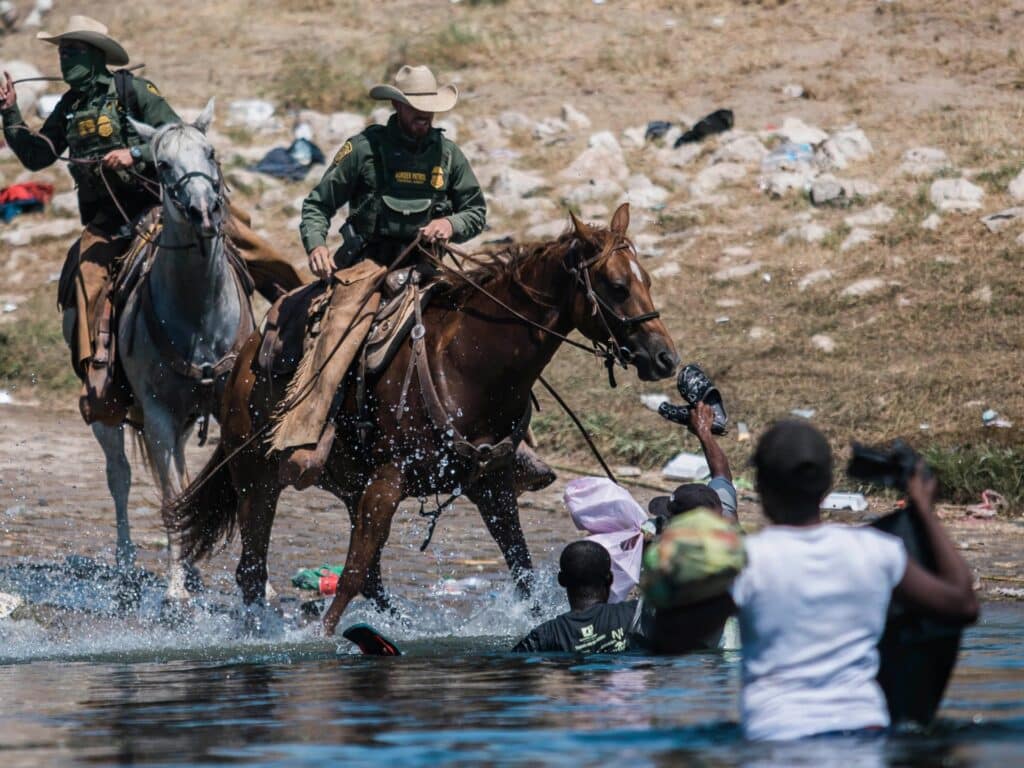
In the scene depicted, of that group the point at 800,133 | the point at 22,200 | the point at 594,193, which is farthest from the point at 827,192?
the point at 22,200

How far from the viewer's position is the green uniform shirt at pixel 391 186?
30.3ft

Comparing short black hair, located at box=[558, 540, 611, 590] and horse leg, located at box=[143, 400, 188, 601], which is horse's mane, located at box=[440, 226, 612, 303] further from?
horse leg, located at box=[143, 400, 188, 601]

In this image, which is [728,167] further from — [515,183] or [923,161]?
[515,183]

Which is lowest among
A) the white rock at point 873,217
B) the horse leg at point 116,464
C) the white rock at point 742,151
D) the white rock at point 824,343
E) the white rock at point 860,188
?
the horse leg at point 116,464

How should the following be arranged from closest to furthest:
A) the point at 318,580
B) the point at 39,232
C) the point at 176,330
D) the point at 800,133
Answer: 1. the point at 176,330
2. the point at 318,580
3. the point at 800,133
4. the point at 39,232

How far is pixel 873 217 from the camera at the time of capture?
16.4m

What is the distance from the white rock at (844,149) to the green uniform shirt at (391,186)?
9.14 meters

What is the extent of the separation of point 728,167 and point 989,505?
736 centimetres

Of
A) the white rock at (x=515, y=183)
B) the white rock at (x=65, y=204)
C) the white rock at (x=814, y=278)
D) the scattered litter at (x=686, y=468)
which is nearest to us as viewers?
the scattered litter at (x=686, y=468)

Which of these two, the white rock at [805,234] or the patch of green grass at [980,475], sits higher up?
the white rock at [805,234]

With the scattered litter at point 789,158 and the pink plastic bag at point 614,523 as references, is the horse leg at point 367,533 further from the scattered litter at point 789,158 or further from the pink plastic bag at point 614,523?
the scattered litter at point 789,158

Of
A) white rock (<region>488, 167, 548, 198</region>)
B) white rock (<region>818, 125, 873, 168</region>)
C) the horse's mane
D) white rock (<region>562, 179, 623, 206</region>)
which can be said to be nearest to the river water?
the horse's mane

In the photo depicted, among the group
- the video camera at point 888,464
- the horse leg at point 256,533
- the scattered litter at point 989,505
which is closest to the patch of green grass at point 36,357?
the horse leg at point 256,533

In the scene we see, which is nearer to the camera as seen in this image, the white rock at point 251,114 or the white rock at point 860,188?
the white rock at point 860,188
